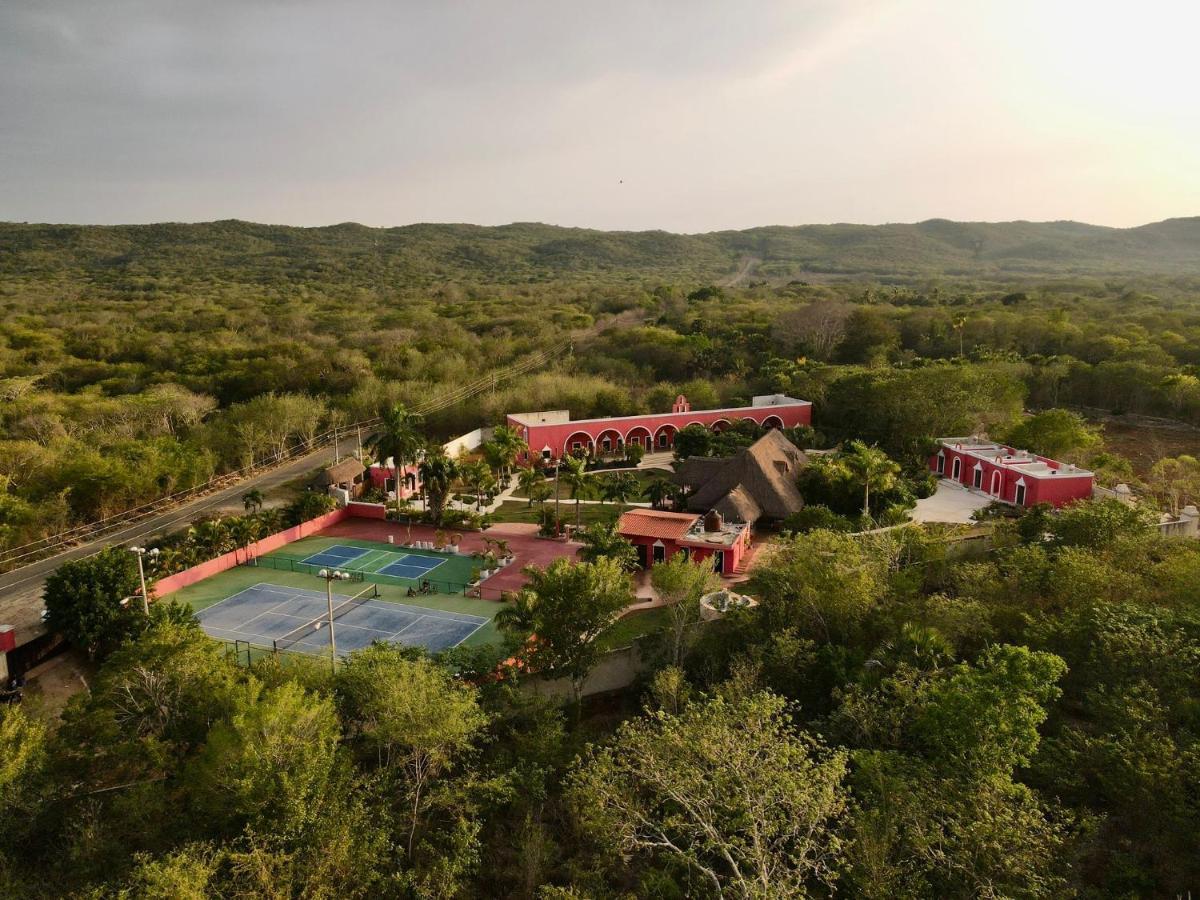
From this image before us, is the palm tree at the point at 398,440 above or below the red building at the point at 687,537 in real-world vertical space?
above

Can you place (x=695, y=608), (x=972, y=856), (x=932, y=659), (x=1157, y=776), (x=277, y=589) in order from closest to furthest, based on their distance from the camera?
1. (x=972, y=856)
2. (x=1157, y=776)
3. (x=932, y=659)
4. (x=695, y=608)
5. (x=277, y=589)

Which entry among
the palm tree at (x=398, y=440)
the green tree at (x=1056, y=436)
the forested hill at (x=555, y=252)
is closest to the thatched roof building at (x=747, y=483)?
the green tree at (x=1056, y=436)

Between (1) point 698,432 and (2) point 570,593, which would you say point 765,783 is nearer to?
(2) point 570,593

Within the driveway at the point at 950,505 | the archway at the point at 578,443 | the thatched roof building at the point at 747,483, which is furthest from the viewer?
the archway at the point at 578,443

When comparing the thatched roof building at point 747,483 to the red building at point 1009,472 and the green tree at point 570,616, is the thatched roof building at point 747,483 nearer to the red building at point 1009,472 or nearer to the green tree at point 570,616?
the red building at point 1009,472

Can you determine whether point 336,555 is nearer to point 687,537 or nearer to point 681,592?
point 687,537

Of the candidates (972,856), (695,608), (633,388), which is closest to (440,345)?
(633,388)

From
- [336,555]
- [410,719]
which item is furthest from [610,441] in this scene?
[410,719]
